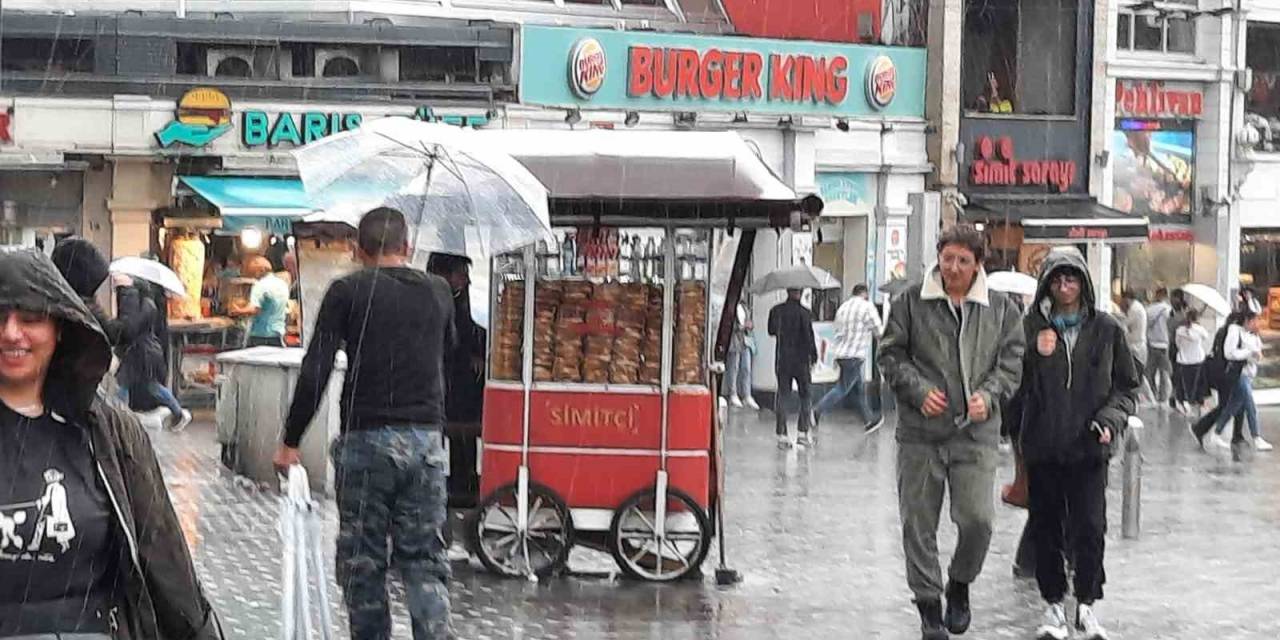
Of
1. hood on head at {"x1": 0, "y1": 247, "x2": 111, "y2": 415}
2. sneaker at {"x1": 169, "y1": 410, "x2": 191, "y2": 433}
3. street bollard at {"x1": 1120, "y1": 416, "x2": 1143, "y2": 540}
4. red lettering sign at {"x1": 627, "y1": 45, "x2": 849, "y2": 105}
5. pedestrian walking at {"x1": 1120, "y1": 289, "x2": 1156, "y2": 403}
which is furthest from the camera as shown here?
pedestrian walking at {"x1": 1120, "y1": 289, "x2": 1156, "y2": 403}

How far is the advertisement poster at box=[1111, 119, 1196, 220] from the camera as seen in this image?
116 feet

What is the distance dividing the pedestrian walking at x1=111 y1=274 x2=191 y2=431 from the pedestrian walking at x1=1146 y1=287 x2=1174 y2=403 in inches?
573

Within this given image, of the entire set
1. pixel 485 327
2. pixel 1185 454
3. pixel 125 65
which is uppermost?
pixel 125 65

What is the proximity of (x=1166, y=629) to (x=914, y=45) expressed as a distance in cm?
2234

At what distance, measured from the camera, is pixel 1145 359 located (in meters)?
30.5

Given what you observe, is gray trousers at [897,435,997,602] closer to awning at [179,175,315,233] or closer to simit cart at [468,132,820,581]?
simit cart at [468,132,820,581]

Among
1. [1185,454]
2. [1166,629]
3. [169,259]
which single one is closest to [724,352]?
[1166,629]

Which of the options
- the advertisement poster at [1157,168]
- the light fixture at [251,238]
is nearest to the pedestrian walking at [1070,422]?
the light fixture at [251,238]

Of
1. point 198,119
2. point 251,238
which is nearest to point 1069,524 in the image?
point 198,119

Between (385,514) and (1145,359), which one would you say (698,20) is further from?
(385,514)

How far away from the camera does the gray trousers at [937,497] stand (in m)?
9.62

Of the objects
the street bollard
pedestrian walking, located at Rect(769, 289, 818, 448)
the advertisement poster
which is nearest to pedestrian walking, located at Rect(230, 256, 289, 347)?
pedestrian walking, located at Rect(769, 289, 818, 448)

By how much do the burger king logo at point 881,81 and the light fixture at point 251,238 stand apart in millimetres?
9359

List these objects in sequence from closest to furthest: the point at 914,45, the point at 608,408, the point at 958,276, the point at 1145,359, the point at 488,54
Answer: the point at 958,276 < the point at 608,408 < the point at 488,54 < the point at 1145,359 < the point at 914,45
